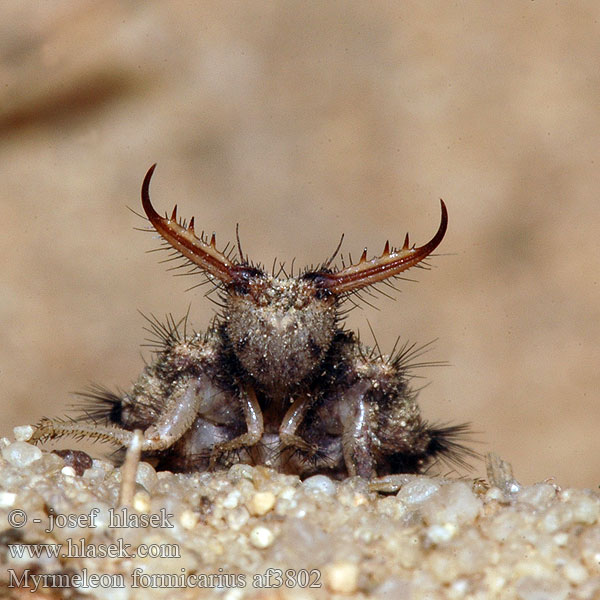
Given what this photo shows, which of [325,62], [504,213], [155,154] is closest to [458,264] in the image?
[504,213]

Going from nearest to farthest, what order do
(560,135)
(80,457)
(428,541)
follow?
(428,541) < (80,457) < (560,135)

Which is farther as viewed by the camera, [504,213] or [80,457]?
[504,213]

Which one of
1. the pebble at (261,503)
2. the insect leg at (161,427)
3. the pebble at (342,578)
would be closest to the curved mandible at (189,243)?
the insect leg at (161,427)

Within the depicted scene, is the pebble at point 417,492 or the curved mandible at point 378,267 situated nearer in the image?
the pebble at point 417,492

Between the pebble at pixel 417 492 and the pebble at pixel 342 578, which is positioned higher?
the pebble at pixel 417 492

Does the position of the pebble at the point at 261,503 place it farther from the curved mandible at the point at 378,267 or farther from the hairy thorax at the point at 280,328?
the curved mandible at the point at 378,267

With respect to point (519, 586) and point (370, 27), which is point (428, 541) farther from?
point (370, 27)

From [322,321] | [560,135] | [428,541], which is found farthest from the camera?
[560,135]

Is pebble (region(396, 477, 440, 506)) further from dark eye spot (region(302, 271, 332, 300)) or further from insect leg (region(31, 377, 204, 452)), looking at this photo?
insect leg (region(31, 377, 204, 452))
